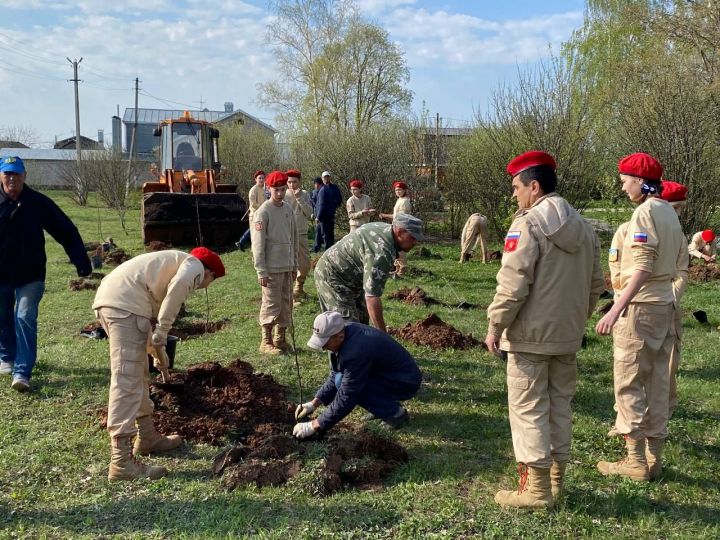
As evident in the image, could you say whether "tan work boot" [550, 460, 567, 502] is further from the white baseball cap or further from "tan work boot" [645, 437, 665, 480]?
the white baseball cap

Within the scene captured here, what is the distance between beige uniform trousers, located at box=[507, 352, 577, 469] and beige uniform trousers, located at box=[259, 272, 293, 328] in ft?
12.6

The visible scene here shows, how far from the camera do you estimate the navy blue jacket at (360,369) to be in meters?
4.44

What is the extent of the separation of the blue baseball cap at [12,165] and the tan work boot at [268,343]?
2877 millimetres

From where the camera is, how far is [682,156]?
14492 mm

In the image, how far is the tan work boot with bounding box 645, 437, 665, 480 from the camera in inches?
163

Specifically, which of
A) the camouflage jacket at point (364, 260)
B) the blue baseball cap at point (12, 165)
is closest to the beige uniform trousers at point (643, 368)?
the camouflage jacket at point (364, 260)

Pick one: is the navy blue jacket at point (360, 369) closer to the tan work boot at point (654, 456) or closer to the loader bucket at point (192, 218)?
the tan work boot at point (654, 456)

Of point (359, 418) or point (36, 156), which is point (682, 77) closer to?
point (359, 418)

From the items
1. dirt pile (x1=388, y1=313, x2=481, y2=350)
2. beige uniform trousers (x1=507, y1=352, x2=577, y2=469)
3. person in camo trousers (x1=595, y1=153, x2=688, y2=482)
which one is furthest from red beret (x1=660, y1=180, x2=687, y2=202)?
dirt pile (x1=388, y1=313, x2=481, y2=350)

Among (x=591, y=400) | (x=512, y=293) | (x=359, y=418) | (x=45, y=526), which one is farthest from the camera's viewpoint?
(x=591, y=400)

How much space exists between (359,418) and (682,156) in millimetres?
12405

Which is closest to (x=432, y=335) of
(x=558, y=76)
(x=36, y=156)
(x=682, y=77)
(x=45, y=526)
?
(x=45, y=526)

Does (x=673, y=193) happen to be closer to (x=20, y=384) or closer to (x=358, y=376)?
(x=358, y=376)

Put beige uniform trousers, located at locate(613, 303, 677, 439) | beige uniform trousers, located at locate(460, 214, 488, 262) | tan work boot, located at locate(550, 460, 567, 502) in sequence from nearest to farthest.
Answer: tan work boot, located at locate(550, 460, 567, 502) → beige uniform trousers, located at locate(613, 303, 677, 439) → beige uniform trousers, located at locate(460, 214, 488, 262)
